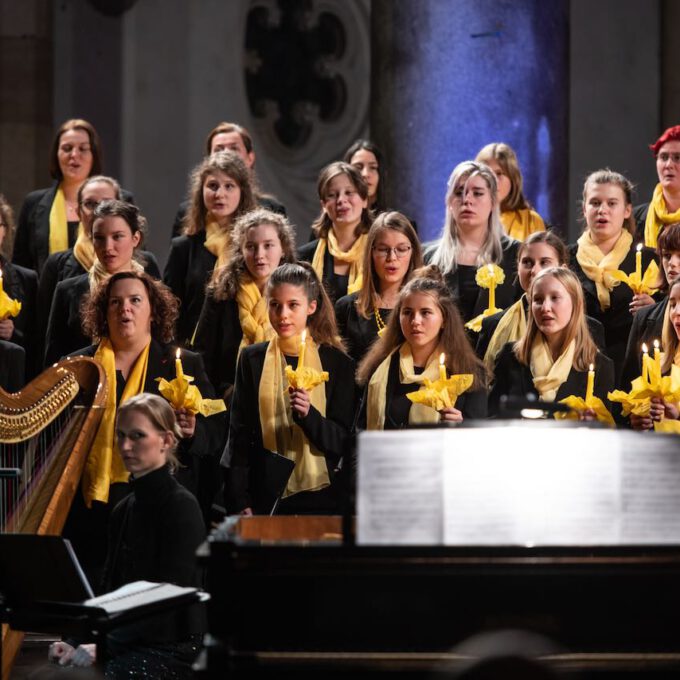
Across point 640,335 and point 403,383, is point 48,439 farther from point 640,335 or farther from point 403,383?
point 640,335

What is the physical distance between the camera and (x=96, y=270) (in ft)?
21.9

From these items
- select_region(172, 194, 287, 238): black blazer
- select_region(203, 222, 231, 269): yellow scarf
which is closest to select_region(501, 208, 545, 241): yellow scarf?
select_region(172, 194, 287, 238): black blazer

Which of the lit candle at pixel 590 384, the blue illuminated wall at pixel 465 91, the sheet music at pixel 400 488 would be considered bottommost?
the sheet music at pixel 400 488

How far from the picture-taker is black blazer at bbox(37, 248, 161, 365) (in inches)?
277

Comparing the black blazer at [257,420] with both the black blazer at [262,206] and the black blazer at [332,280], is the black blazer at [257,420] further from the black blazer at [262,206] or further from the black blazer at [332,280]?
the black blazer at [262,206]

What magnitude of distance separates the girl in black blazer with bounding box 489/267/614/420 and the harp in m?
1.56

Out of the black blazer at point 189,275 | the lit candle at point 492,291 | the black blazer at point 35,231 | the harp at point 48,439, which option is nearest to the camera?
the harp at point 48,439

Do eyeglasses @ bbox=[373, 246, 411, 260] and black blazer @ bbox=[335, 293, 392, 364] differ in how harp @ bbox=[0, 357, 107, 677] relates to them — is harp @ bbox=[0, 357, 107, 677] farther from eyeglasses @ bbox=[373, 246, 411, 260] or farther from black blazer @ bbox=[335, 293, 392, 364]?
eyeglasses @ bbox=[373, 246, 411, 260]

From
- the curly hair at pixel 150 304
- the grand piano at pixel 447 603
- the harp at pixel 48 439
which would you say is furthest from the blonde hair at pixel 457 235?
the grand piano at pixel 447 603

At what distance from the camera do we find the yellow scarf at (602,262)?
22.1ft

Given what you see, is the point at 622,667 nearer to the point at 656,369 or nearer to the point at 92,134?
the point at 656,369

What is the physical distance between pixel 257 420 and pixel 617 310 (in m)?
1.65

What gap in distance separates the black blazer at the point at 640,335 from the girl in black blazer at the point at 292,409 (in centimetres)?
106

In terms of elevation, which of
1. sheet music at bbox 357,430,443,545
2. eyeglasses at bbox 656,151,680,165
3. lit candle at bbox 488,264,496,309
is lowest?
sheet music at bbox 357,430,443,545
